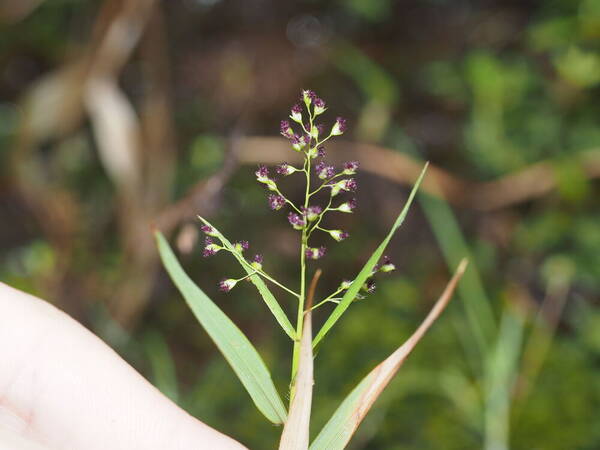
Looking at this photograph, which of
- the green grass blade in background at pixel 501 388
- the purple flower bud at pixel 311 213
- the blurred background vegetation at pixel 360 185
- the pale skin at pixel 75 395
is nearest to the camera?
the purple flower bud at pixel 311 213

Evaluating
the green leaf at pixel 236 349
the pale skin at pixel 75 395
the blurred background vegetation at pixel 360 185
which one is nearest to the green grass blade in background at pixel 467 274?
the blurred background vegetation at pixel 360 185

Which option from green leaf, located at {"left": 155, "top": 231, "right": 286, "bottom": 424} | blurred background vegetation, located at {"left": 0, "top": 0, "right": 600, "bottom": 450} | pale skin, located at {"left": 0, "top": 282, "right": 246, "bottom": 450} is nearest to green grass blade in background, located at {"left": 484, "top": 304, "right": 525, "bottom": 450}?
blurred background vegetation, located at {"left": 0, "top": 0, "right": 600, "bottom": 450}

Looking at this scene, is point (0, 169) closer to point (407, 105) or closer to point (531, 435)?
point (407, 105)

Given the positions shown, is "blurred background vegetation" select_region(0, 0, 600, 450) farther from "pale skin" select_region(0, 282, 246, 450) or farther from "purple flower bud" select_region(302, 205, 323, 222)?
"purple flower bud" select_region(302, 205, 323, 222)

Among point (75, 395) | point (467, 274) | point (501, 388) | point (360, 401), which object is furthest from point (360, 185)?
point (360, 401)

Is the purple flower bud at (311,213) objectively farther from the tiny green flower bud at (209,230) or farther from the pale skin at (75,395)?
the pale skin at (75,395)

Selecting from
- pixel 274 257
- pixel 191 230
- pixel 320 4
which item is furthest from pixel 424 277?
pixel 191 230

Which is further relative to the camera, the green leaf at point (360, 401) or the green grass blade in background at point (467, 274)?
the green grass blade in background at point (467, 274)
